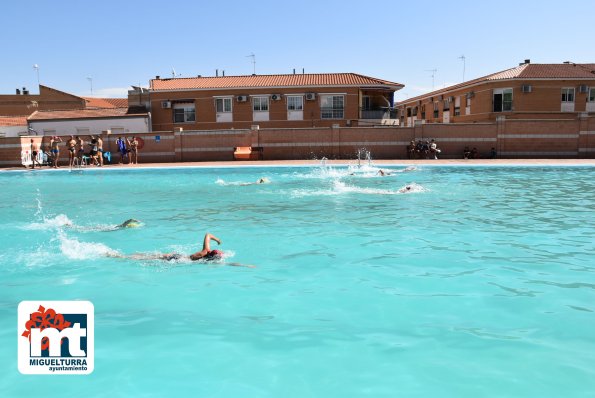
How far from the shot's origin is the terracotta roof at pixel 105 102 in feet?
178

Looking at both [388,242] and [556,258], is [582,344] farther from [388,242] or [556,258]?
[388,242]

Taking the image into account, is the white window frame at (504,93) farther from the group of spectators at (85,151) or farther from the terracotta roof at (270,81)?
the group of spectators at (85,151)

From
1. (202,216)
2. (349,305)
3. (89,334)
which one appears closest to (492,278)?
(349,305)

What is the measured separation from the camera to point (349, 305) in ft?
21.4

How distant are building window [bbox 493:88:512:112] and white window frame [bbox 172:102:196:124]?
22267 millimetres

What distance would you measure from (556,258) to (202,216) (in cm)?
797

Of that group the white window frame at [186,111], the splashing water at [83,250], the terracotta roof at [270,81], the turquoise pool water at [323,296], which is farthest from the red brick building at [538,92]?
the splashing water at [83,250]

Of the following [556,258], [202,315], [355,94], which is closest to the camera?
[202,315]

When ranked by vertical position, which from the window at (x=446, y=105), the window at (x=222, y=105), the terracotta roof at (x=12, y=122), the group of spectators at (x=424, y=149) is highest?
the window at (x=446, y=105)

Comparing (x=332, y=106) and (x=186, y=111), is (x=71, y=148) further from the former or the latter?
(x=332, y=106)

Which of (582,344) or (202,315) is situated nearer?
(582,344)

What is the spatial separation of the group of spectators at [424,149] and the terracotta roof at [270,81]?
29.7 feet

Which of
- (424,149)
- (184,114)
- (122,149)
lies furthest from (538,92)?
(122,149)

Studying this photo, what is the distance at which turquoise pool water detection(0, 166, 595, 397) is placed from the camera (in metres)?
4.76
